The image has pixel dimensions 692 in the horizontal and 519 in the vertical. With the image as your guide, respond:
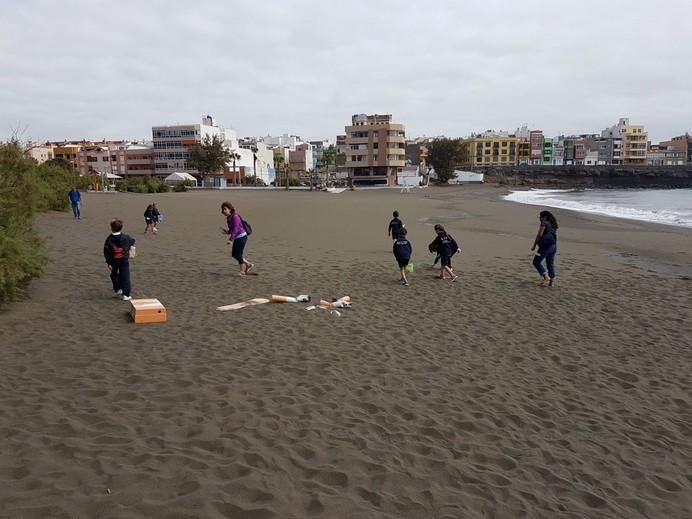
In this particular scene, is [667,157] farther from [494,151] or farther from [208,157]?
[208,157]

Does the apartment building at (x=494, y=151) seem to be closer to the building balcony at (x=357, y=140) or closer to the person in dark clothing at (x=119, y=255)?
the building balcony at (x=357, y=140)

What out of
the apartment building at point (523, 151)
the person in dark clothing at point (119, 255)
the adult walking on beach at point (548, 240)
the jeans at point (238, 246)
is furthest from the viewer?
the apartment building at point (523, 151)

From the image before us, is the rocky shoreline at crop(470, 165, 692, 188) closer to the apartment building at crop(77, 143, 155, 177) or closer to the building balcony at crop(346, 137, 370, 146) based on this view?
the building balcony at crop(346, 137, 370, 146)

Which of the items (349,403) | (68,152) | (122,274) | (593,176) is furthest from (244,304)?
(593,176)

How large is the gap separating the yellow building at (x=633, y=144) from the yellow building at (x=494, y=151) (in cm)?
3581

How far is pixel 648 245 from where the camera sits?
18438 mm

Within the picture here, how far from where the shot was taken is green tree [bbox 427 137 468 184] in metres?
102

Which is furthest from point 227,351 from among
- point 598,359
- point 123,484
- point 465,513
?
point 598,359

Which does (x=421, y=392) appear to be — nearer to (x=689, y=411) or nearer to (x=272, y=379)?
(x=272, y=379)

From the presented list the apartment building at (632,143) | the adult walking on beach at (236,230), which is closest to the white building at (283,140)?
the apartment building at (632,143)

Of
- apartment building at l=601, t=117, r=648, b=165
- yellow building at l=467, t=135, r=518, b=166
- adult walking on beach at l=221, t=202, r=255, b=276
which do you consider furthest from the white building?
adult walking on beach at l=221, t=202, r=255, b=276

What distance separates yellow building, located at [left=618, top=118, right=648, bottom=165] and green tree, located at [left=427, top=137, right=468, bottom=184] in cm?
8542

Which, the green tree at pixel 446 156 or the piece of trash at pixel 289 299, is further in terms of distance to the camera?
the green tree at pixel 446 156

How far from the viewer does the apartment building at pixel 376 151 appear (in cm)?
9519
